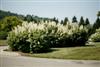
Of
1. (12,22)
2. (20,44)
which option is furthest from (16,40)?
(12,22)

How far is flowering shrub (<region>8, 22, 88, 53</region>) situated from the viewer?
19703mm

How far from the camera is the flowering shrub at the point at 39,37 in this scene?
64.6 ft

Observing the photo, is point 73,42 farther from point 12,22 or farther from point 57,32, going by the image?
point 12,22

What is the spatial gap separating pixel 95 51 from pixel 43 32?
4.65 m

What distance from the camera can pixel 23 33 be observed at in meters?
20.7

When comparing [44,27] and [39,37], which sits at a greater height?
[44,27]

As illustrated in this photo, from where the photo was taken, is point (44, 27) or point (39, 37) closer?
point (39, 37)

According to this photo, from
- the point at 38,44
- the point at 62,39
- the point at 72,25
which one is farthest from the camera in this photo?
the point at 72,25

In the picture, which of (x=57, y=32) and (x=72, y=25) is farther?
(x=72, y=25)

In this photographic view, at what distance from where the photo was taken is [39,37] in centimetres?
1984

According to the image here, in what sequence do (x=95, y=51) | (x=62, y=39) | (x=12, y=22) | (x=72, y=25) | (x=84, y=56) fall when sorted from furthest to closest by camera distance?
(x=12, y=22) → (x=72, y=25) → (x=62, y=39) → (x=95, y=51) → (x=84, y=56)

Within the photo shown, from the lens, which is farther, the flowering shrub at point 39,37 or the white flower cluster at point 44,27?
the white flower cluster at point 44,27

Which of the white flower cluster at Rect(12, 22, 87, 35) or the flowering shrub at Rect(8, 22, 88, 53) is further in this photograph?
the white flower cluster at Rect(12, 22, 87, 35)

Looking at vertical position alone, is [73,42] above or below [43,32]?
below
